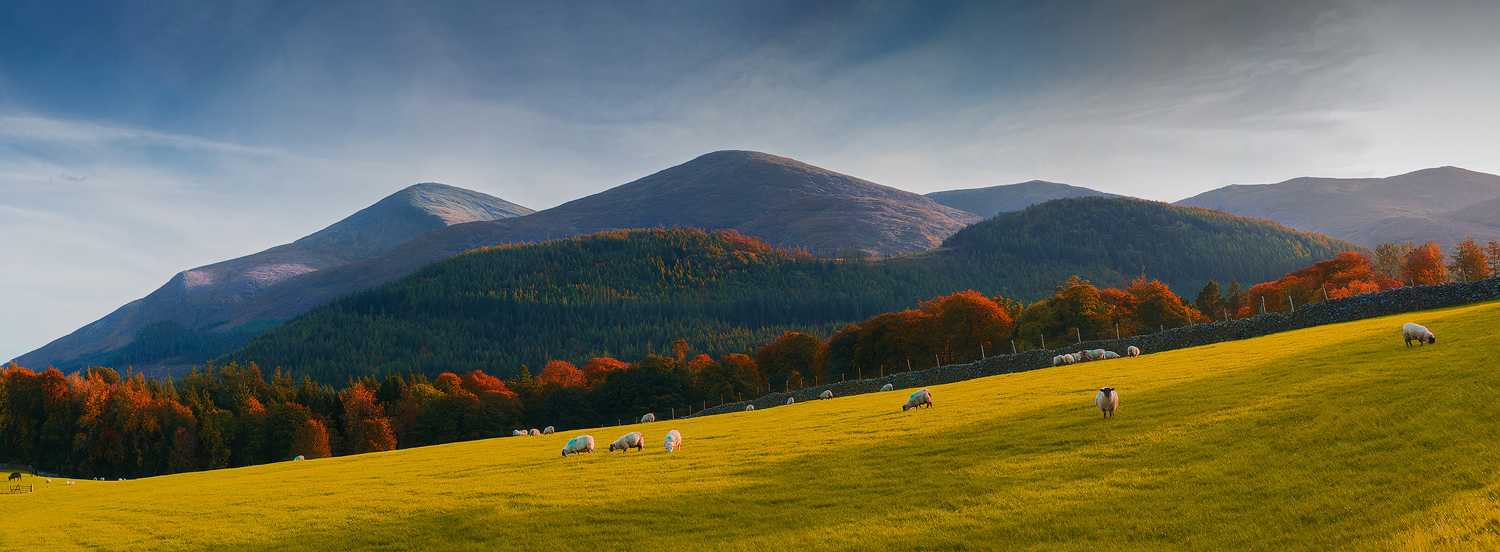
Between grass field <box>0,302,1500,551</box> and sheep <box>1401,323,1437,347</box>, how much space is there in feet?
1.99

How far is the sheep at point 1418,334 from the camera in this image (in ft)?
78.7

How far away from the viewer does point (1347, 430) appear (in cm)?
1388

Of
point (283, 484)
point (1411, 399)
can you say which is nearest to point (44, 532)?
point (283, 484)

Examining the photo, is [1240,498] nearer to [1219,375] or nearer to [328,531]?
[1219,375]

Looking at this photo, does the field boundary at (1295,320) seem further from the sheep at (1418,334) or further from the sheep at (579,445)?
the sheep at (579,445)

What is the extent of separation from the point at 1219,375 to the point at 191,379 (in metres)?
162

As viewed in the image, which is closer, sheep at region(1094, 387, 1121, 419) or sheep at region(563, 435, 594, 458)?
sheep at region(1094, 387, 1121, 419)

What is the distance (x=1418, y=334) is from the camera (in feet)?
79.4

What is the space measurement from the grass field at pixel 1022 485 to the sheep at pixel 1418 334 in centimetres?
61

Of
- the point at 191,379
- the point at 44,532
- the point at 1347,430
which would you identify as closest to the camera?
the point at 1347,430

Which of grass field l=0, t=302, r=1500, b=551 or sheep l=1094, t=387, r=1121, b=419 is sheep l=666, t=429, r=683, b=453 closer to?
grass field l=0, t=302, r=1500, b=551

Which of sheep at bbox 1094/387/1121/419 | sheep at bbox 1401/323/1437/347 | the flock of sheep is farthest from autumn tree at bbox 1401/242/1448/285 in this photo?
sheep at bbox 1094/387/1121/419

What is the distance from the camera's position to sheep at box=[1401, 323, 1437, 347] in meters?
24.0

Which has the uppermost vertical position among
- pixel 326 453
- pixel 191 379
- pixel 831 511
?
pixel 191 379
